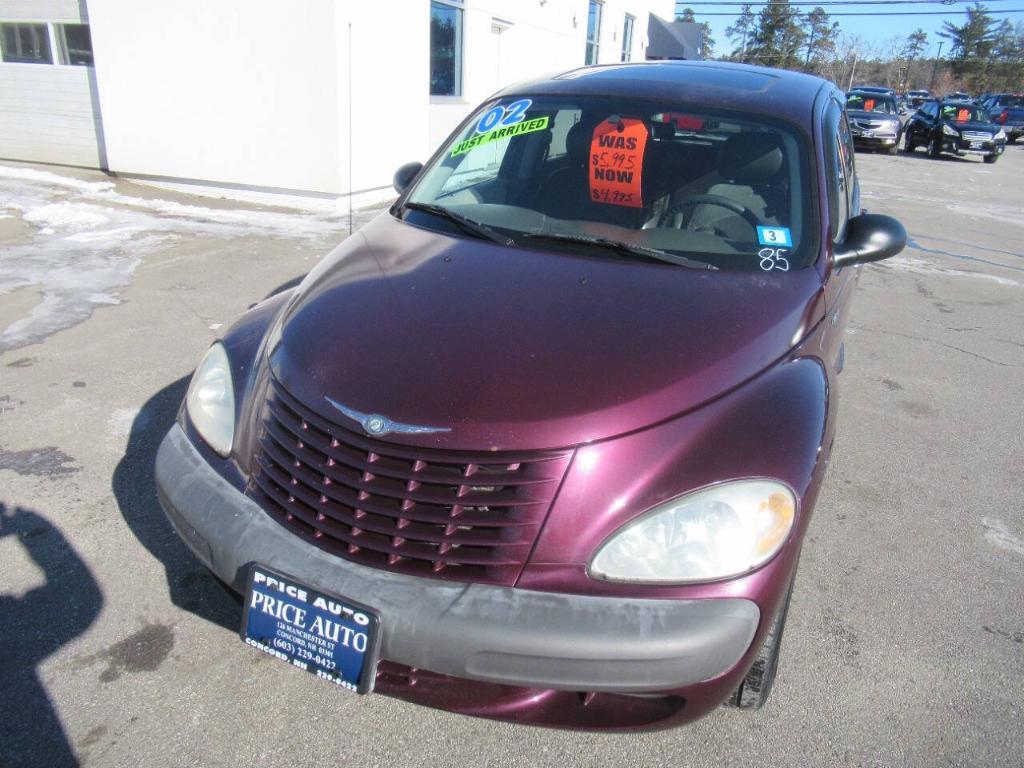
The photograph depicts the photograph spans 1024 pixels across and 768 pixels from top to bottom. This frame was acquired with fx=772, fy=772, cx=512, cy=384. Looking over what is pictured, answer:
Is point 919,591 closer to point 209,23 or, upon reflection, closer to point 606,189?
point 606,189

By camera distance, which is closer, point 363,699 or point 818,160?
point 363,699

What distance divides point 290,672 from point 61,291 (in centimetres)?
466

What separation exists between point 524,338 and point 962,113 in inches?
973

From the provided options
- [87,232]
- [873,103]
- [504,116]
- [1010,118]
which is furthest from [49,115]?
[1010,118]

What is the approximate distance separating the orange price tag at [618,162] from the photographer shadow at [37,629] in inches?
89.5

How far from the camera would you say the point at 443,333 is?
214cm

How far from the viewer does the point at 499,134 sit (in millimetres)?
3363

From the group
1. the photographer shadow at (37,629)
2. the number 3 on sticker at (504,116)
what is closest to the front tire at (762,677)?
the photographer shadow at (37,629)

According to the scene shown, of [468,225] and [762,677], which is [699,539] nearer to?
[762,677]

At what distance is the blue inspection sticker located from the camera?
268 centimetres

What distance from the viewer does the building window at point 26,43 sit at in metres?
10.6

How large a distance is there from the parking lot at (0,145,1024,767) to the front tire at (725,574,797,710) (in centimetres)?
9

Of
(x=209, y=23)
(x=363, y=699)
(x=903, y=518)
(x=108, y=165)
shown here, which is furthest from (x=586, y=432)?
(x=108, y=165)

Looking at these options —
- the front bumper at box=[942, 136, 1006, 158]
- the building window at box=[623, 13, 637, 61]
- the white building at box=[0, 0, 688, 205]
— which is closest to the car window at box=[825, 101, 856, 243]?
the white building at box=[0, 0, 688, 205]
